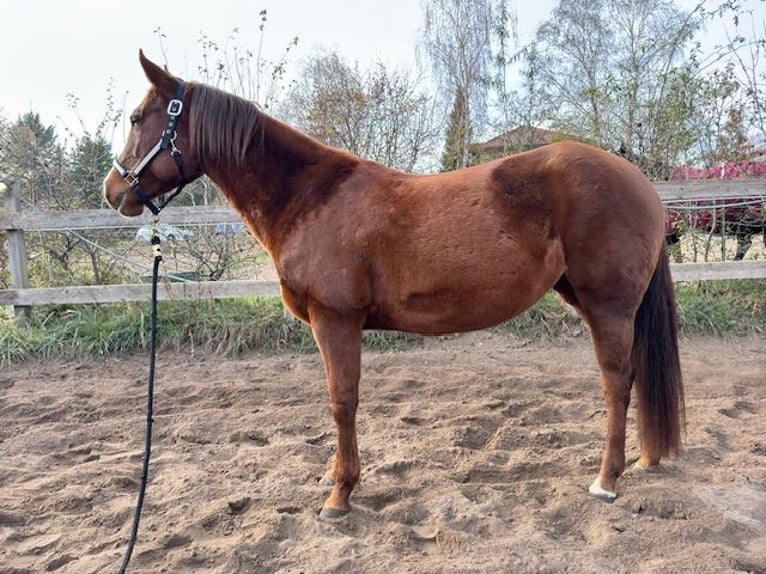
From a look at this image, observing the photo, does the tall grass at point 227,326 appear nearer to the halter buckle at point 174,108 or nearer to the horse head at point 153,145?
the horse head at point 153,145

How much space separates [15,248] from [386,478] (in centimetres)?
449

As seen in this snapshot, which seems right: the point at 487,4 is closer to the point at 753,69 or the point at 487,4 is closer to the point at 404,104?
the point at 404,104

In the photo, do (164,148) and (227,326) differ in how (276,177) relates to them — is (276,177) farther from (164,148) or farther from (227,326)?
(227,326)

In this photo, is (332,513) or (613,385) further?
(613,385)

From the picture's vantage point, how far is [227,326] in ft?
16.4

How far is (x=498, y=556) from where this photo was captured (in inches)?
74.7

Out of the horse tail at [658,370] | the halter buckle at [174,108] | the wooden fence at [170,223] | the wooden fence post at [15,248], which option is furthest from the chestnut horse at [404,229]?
the wooden fence post at [15,248]

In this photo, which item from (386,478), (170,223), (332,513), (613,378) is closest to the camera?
(332,513)

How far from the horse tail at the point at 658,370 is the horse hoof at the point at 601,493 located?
393 mm

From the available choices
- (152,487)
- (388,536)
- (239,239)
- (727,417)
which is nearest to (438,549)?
(388,536)

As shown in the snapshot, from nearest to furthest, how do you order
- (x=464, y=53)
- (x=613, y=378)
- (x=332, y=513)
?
(x=332, y=513) < (x=613, y=378) < (x=464, y=53)

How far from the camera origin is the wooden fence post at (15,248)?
498 centimetres

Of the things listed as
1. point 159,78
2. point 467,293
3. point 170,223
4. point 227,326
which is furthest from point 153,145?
point 227,326

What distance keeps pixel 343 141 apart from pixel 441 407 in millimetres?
4150
